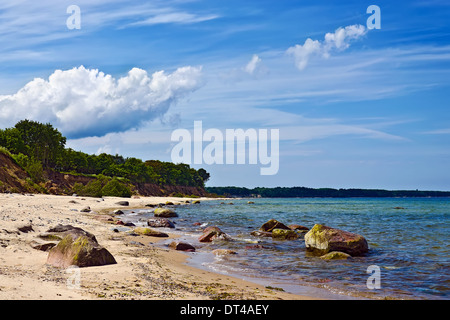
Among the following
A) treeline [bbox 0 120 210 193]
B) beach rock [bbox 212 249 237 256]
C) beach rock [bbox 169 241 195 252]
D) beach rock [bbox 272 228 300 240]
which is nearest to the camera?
beach rock [bbox 212 249 237 256]

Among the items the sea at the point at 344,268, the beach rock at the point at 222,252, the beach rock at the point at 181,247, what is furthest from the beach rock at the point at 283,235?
the beach rock at the point at 181,247

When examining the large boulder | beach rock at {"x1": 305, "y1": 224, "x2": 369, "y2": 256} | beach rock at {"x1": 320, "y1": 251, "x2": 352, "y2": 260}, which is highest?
the large boulder

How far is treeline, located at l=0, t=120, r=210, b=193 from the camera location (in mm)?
75750

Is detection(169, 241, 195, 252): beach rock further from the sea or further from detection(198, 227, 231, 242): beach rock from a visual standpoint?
detection(198, 227, 231, 242): beach rock

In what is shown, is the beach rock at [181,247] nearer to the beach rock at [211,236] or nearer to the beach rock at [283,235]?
the beach rock at [211,236]

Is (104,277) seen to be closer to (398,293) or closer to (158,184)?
(398,293)

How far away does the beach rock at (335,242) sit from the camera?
52.7 feet

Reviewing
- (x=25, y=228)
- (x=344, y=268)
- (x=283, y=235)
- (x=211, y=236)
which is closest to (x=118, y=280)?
(x=25, y=228)

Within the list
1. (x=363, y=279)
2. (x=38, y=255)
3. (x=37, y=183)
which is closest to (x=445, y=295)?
(x=363, y=279)

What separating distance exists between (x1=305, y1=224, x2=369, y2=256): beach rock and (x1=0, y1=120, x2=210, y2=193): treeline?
5348cm

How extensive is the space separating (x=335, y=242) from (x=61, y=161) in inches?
3804

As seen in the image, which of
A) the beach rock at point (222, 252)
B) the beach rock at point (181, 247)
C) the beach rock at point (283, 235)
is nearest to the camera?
the beach rock at point (222, 252)

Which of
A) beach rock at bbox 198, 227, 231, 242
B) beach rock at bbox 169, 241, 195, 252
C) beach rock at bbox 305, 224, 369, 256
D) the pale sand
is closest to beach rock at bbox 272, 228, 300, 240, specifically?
beach rock at bbox 198, 227, 231, 242

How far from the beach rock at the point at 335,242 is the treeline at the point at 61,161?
53.5 meters
